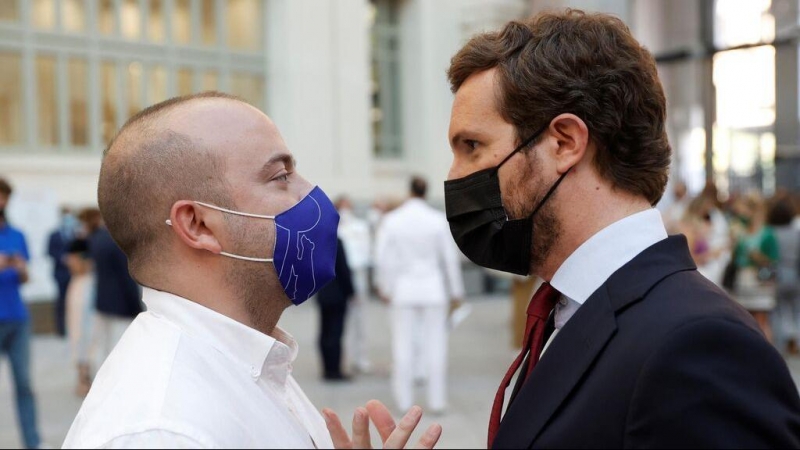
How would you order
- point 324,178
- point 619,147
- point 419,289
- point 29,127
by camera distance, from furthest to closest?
point 324,178 < point 29,127 < point 419,289 < point 619,147

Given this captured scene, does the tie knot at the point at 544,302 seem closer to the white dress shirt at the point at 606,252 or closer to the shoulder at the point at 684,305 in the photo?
the white dress shirt at the point at 606,252

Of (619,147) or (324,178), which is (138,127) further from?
(324,178)

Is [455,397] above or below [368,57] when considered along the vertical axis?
below

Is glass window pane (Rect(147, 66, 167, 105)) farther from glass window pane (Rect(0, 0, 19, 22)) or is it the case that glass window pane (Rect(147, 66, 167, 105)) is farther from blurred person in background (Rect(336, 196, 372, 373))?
blurred person in background (Rect(336, 196, 372, 373))

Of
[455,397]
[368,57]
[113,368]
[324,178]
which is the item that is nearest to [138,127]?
[113,368]

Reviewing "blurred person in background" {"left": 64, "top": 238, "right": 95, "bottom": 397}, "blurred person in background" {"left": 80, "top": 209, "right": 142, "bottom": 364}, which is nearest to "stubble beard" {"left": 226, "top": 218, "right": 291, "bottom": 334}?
"blurred person in background" {"left": 80, "top": 209, "right": 142, "bottom": 364}

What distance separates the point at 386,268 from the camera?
8.52 m

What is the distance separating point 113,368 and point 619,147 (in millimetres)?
1242

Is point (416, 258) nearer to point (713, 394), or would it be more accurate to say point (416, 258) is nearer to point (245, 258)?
point (245, 258)

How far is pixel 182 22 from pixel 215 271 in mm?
16550

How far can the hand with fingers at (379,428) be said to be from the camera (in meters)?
1.59

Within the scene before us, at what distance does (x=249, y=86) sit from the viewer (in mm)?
18375

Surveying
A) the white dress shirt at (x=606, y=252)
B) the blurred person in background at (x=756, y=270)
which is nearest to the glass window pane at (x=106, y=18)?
the blurred person in background at (x=756, y=270)

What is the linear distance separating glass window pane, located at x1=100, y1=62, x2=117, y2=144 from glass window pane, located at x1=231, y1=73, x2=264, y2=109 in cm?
251
